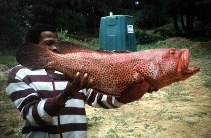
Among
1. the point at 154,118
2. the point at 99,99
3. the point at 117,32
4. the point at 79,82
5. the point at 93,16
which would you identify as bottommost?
the point at 154,118

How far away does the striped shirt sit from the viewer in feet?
7.63

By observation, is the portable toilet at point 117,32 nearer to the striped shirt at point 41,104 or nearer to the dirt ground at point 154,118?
the dirt ground at point 154,118

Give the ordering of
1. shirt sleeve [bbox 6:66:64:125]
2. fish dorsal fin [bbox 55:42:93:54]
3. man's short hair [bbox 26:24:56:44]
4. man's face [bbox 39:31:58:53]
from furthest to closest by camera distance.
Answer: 1. man's short hair [bbox 26:24:56:44]
2. man's face [bbox 39:31:58:53]
3. shirt sleeve [bbox 6:66:64:125]
4. fish dorsal fin [bbox 55:42:93:54]

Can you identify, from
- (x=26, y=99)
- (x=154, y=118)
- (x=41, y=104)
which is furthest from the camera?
(x=154, y=118)

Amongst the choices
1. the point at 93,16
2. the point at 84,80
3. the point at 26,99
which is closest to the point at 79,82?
the point at 84,80

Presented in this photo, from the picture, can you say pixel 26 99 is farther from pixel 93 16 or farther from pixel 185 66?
pixel 93 16

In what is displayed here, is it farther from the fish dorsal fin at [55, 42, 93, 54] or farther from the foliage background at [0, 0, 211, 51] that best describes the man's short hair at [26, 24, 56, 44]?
the foliage background at [0, 0, 211, 51]

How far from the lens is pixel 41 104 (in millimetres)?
2254

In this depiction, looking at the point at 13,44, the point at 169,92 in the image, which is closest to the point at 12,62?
the point at 13,44

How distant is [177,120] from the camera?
6500 mm

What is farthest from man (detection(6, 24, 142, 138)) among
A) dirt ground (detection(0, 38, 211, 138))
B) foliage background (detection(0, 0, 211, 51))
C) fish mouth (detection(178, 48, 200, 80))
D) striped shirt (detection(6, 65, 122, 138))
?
foliage background (detection(0, 0, 211, 51))

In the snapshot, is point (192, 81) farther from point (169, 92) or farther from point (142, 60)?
point (142, 60)

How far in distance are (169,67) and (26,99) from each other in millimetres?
1162

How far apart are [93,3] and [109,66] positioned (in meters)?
26.2
